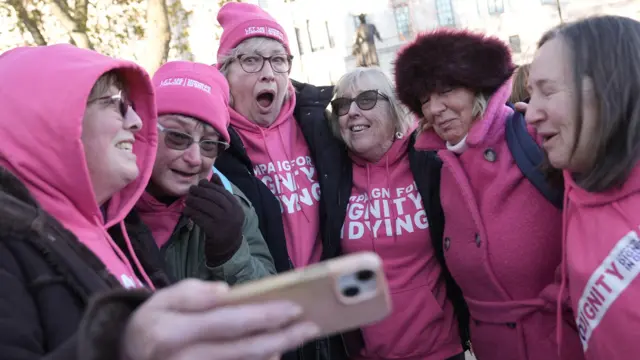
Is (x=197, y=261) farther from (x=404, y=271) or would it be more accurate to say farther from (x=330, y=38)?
(x=330, y=38)

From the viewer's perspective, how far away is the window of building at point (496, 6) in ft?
74.3

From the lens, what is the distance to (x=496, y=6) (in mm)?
22750

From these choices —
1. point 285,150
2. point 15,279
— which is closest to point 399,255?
point 285,150

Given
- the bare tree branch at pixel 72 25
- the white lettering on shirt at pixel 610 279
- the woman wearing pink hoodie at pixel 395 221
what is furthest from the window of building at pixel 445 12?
the white lettering on shirt at pixel 610 279

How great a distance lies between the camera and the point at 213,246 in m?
1.91

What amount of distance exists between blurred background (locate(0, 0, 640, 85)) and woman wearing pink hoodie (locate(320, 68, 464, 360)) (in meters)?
5.63

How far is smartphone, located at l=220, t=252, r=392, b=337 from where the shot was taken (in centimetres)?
80

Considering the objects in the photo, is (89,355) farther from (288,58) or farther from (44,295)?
(288,58)

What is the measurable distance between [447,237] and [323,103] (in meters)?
1.09

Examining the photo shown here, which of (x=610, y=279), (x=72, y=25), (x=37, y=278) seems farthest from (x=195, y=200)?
(x=72, y=25)

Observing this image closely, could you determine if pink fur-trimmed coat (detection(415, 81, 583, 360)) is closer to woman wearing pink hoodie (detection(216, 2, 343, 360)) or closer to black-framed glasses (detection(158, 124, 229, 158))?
woman wearing pink hoodie (detection(216, 2, 343, 360))

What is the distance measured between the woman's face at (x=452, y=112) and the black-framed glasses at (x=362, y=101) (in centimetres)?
39

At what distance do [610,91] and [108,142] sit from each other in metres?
1.52

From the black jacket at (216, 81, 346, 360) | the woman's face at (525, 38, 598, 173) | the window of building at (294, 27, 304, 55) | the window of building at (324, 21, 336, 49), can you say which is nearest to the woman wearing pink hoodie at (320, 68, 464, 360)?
the black jacket at (216, 81, 346, 360)
